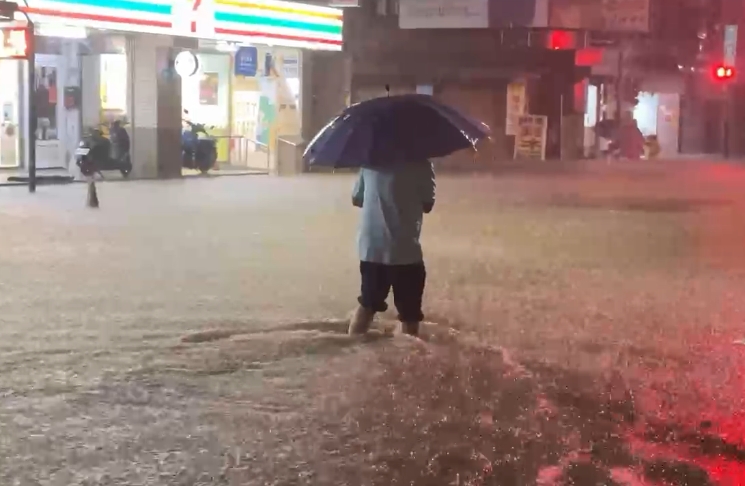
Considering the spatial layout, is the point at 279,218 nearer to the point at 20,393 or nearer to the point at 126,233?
the point at 126,233

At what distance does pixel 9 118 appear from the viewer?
25984mm

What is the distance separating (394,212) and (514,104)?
30775 millimetres

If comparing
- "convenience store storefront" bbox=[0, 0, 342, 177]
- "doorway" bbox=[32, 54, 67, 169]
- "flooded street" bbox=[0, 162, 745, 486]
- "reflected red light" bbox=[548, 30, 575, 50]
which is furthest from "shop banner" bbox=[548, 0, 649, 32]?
"flooded street" bbox=[0, 162, 745, 486]

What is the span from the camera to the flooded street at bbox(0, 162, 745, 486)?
4727mm

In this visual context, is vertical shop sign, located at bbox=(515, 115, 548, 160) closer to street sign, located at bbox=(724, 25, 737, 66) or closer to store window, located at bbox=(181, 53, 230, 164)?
street sign, located at bbox=(724, 25, 737, 66)

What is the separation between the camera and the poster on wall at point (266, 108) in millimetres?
29469

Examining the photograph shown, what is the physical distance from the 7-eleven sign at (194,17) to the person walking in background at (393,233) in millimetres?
16906

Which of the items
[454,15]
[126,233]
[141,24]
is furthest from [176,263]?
[454,15]

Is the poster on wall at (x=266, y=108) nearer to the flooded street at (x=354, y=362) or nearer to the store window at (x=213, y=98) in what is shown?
the store window at (x=213, y=98)

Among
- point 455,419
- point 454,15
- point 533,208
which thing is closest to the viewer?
point 455,419

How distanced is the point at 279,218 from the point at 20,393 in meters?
9.99

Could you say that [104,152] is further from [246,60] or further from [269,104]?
[269,104]

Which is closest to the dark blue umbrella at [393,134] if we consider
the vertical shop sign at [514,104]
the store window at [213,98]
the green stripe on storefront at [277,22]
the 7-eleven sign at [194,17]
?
the 7-eleven sign at [194,17]

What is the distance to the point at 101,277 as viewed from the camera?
32.2 ft
